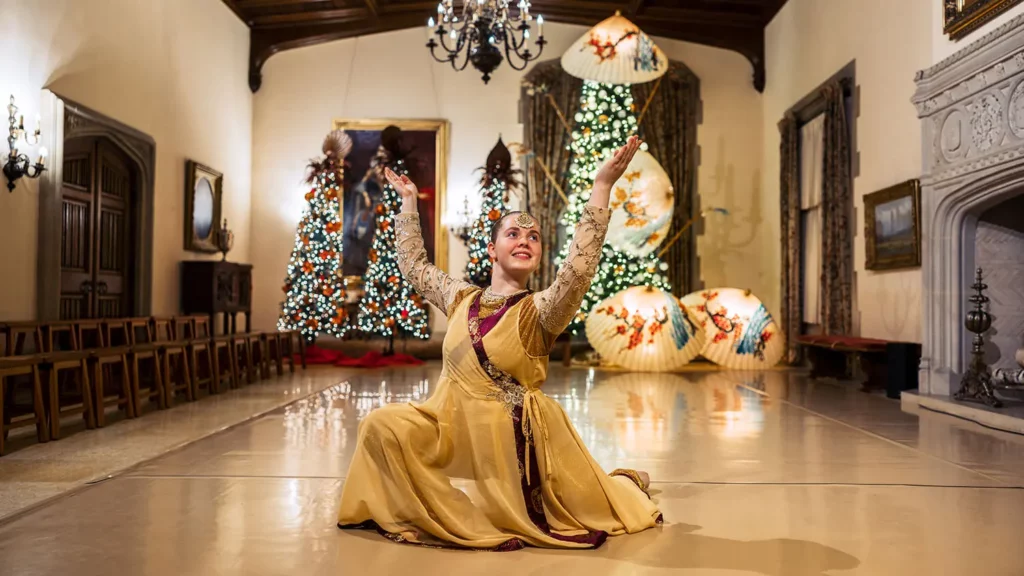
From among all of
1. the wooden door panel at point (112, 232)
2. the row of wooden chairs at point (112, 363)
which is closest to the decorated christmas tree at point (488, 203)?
the row of wooden chairs at point (112, 363)

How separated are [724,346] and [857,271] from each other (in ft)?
6.32

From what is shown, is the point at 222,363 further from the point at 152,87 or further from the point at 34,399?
the point at 34,399

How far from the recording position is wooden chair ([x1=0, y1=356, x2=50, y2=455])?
4.66 meters

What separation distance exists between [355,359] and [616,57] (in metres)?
5.28

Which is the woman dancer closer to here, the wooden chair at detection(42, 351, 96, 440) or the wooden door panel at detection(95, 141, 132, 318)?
the wooden chair at detection(42, 351, 96, 440)

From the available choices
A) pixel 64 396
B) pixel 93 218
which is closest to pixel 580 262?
pixel 64 396

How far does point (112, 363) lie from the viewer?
7.18m

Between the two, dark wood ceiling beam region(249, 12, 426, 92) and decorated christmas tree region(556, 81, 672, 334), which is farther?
dark wood ceiling beam region(249, 12, 426, 92)

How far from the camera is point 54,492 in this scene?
3.67 m

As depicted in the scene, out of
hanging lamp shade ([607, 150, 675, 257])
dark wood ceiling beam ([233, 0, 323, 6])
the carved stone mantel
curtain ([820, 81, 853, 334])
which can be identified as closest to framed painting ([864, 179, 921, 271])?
curtain ([820, 81, 853, 334])

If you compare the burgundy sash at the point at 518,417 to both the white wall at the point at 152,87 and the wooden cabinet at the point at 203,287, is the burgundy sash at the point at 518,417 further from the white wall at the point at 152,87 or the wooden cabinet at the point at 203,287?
the wooden cabinet at the point at 203,287

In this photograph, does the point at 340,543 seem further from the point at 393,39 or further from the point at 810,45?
the point at 393,39

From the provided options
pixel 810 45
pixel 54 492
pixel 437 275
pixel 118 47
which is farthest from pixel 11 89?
pixel 810 45

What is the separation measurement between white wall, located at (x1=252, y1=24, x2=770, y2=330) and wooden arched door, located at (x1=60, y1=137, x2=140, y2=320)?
12.3 ft
